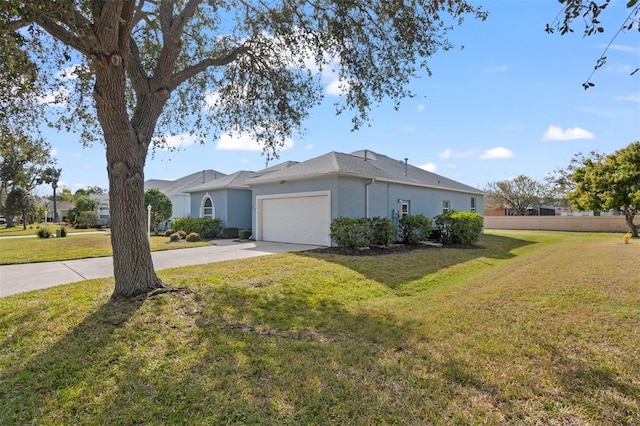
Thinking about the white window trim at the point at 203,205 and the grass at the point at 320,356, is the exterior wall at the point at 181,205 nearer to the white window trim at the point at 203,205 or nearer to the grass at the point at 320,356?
the white window trim at the point at 203,205

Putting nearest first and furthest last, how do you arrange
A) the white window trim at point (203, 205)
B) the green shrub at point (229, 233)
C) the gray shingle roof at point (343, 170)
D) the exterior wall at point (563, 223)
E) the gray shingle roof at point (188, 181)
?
the gray shingle roof at point (343, 170) < the green shrub at point (229, 233) < the white window trim at point (203, 205) < the exterior wall at point (563, 223) < the gray shingle roof at point (188, 181)

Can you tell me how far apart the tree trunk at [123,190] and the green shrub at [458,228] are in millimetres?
13363

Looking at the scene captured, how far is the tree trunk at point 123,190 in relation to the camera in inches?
219

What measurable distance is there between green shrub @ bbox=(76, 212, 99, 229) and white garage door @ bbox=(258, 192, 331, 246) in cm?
2504

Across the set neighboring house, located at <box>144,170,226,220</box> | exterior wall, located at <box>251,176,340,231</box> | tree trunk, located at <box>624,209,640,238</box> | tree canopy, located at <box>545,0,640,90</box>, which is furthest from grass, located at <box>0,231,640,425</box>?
neighboring house, located at <box>144,170,226,220</box>

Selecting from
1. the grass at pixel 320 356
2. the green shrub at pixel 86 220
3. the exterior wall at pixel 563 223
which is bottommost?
the grass at pixel 320 356

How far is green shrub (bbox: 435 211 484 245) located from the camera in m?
15.6

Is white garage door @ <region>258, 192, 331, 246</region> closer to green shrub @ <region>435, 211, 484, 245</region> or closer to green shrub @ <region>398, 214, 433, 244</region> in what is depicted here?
green shrub @ <region>398, 214, 433, 244</region>

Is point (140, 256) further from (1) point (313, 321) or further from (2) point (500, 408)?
(2) point (500, 408)

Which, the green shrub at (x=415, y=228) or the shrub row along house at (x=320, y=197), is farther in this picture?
the green shrub at (x=415, y=228)

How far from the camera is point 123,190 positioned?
570 cm

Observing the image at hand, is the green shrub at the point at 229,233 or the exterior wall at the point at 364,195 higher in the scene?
the exterior wall at the point at 364,195

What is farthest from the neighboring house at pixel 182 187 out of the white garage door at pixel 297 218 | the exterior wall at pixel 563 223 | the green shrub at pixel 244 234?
the exterior wall at pixel 563 223

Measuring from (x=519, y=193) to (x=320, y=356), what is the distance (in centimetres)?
4629
